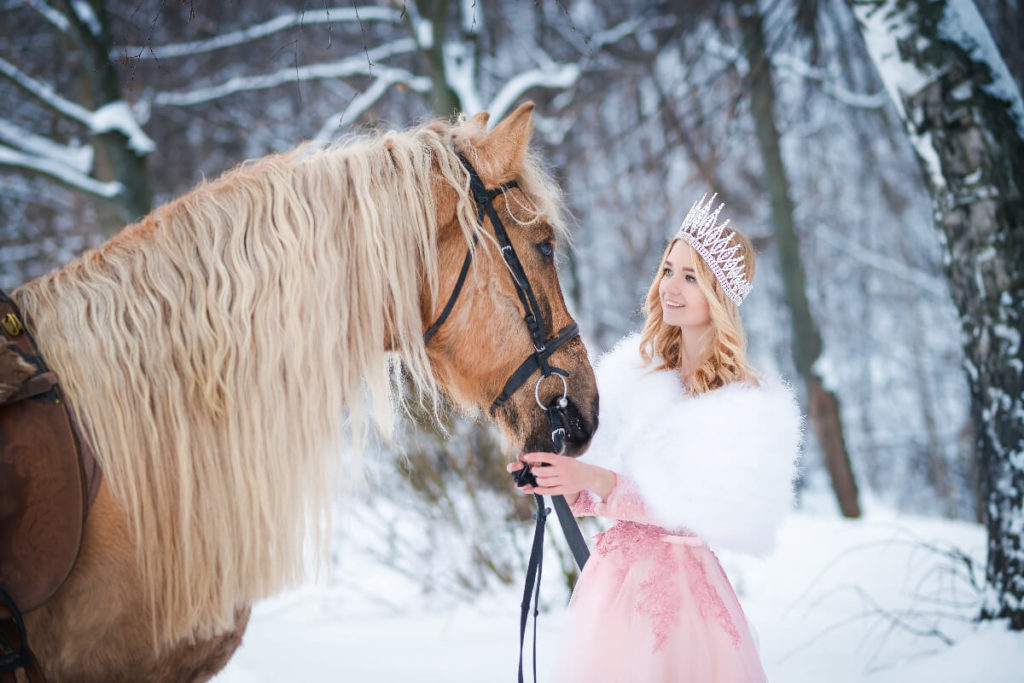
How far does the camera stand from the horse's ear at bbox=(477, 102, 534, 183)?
5.97ft

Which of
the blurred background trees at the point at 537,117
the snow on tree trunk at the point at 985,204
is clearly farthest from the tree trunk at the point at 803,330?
the snow on tree trunk at the point at 985,204

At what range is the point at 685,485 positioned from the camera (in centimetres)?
195

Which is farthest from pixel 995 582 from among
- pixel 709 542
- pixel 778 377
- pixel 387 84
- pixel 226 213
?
pixel 387 84

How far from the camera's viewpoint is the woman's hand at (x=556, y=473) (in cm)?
188

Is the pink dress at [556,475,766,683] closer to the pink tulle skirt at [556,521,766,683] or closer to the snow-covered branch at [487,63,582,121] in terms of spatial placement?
the pink tulle skirt at [556,521,766,683]

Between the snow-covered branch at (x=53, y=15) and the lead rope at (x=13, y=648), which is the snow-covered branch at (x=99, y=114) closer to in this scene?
the snow-covered branch at (x=53, y=15)

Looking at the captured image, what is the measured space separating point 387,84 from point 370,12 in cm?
53

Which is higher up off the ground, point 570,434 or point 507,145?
point 507,145

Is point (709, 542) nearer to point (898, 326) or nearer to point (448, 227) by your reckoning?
point (448, 227)

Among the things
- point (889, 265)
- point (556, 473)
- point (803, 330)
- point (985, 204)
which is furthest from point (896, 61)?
point (889, 265)

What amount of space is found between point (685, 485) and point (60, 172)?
18.0ft

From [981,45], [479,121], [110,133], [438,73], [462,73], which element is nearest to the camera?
[479,121]

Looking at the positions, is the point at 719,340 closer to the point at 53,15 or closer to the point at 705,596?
the point at 705,596

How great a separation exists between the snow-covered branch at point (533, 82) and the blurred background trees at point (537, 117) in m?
0.02
